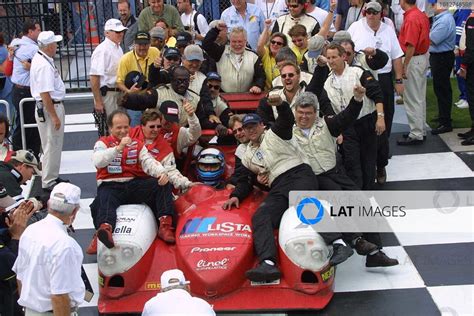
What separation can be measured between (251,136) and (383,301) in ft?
5.95

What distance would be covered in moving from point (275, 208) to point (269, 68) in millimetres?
2915

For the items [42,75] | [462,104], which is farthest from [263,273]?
→ [462,104]

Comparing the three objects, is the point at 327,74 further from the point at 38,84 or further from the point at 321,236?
the point at 38,84

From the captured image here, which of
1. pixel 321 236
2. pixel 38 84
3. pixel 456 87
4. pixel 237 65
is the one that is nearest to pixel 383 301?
pixel 321 236

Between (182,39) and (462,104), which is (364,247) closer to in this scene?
(182,39)

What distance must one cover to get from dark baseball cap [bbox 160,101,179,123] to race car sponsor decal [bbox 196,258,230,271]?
1.85 metres

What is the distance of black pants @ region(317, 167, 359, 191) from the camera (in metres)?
8.71

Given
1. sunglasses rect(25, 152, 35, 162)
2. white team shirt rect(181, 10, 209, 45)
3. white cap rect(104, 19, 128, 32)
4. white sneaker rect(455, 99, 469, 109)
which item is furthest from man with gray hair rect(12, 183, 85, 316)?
white sneaker rect(455, 99, 469, 109)

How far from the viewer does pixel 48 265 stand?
246 inches

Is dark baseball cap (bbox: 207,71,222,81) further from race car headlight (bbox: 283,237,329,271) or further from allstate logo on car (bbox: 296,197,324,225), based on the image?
race car headlight (bbox: 283,237,329,271)

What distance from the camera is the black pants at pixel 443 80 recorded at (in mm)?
12383

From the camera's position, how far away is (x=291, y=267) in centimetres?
809

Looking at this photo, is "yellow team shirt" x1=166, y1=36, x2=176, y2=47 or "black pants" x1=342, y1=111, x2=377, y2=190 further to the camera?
"yellow team shirt" x1=166, y1=36, x2=176, y2=47

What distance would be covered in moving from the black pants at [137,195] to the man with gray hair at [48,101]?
2.36 meters
